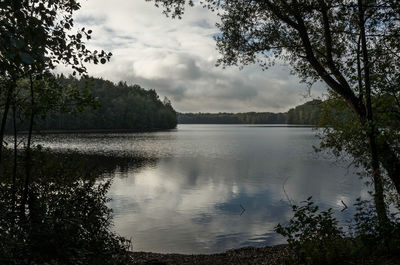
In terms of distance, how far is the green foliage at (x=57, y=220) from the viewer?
5.52 m

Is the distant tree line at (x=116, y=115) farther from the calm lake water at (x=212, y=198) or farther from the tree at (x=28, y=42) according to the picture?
the tree at (x=28, y=42)

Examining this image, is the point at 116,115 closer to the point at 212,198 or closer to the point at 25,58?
the point at 212,198

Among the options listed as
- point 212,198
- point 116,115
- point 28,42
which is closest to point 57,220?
point 28,42

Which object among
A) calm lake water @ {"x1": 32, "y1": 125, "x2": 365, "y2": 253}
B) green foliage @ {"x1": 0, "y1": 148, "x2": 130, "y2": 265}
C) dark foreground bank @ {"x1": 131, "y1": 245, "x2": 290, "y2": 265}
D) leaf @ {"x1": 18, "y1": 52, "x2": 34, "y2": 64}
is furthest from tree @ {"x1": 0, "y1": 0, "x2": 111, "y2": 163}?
calm lake water @ {"x1": 32, "y1": 125, "x2": 365, "y2": 253}

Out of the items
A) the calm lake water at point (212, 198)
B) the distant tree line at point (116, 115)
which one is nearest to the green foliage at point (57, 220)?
the calm lake water at point (212, 198)

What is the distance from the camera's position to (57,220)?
21.0 ft

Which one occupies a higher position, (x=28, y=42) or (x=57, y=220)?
(x=28, y=42)

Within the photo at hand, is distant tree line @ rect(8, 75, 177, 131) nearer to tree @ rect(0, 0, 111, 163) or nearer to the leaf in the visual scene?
tree @ rect(0, 0, 111, 163)

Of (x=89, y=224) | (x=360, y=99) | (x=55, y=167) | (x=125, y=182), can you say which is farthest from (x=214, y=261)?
(x=125, y=182)

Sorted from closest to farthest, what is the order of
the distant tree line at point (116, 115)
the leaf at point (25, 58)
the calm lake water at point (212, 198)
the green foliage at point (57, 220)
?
the leaf at point (25, 58)
the green foliage at point (57, 220)
the calm lake water at point (212, 198)
the distant tree line at point (116, 115)

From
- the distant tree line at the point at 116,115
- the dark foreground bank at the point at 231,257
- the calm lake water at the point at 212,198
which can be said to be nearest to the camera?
the dark foreground bank at the point at 231,257

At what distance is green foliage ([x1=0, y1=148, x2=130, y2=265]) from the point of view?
552 centimetres

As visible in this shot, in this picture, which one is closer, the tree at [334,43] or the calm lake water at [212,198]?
the tree at [334,43]

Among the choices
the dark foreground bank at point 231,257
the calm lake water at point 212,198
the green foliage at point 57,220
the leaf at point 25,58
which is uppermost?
the leaf at point 25,58
